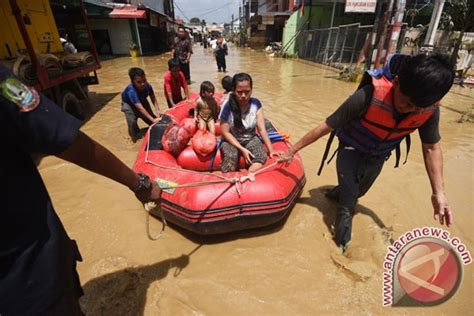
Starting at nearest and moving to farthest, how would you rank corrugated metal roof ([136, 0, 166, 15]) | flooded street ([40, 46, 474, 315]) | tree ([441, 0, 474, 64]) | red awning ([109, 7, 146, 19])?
flooded street ([40, 46, 474, 315]) → tree ([441, 0, 474, 64]) → red awning ([109, 7, 146, 19]) → corrugated metal roof ([136, 0, 166, 15])

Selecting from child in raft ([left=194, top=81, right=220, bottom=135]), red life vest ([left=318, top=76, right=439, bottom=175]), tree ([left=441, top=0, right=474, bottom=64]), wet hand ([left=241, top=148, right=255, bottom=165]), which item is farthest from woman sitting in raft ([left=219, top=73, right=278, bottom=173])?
tree ([left=441, top=0, right=474, bottom=64])

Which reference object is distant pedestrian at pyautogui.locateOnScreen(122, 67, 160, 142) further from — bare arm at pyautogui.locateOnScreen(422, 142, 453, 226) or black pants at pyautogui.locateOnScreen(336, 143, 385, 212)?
bare arm at pyautogui.locateOnScreen(422, 142, 453, 226)

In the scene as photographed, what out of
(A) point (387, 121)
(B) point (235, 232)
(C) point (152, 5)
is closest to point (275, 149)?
(B) point (235, 232)

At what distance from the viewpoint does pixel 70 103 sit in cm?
592

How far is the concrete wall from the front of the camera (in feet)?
59.1

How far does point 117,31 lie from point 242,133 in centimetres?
1917

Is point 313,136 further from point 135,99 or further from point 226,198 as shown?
point 135,99

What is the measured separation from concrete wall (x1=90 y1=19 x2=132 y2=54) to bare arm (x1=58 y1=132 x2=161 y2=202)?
2026 centimetres

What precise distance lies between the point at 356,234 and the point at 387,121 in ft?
4.34

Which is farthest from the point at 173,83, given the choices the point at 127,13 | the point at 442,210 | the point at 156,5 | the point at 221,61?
the point at 156,5

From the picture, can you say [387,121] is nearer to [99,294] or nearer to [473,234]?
[473,234]

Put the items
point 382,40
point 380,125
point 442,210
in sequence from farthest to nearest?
point 382,40, point 380,125, point 442,210

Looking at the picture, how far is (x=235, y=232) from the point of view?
9.05 ft

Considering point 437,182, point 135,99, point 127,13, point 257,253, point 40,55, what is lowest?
point 257,253
